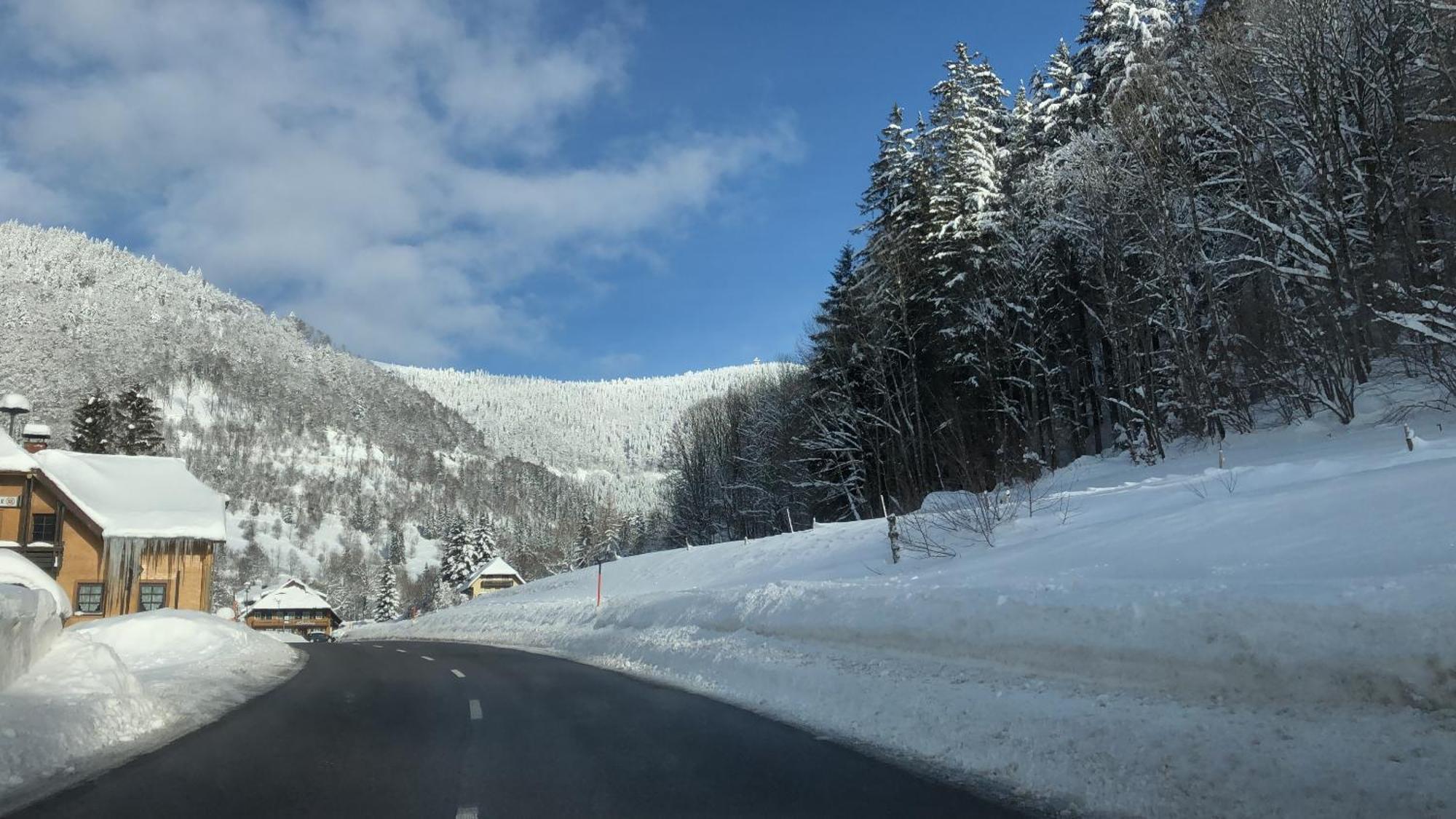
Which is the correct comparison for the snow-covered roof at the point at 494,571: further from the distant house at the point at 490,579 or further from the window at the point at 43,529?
the window at the point at 43,529

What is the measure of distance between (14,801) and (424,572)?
183361mm

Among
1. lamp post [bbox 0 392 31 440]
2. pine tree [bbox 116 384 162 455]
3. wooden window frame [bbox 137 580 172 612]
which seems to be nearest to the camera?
lamp post [bbox 0 392 31 440]

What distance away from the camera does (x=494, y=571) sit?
3167 inches

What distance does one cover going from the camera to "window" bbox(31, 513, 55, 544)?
3403cm

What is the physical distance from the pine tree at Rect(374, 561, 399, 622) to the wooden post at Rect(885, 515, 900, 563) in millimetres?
87065

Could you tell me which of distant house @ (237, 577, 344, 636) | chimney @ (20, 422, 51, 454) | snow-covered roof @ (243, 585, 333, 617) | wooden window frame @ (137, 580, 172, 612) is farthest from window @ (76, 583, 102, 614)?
distant house @ (237, 577, 344, 636)

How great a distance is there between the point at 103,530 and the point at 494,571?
47173 mm

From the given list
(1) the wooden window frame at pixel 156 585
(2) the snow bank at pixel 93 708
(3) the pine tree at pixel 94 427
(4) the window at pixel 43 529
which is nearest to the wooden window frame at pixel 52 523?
(4) the window at pixel 43 529

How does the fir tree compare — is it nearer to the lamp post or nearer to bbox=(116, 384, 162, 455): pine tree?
bbox=(116, 384, 162, 455): pine tree

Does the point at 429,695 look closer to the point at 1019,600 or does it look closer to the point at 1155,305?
the point at 1019,600

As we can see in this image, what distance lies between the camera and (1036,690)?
833cm

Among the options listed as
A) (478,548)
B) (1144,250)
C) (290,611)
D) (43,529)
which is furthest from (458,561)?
(1144,250)

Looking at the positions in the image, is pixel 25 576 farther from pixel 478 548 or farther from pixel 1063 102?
pixel 478 548

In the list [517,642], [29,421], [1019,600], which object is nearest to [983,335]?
[517,642]
